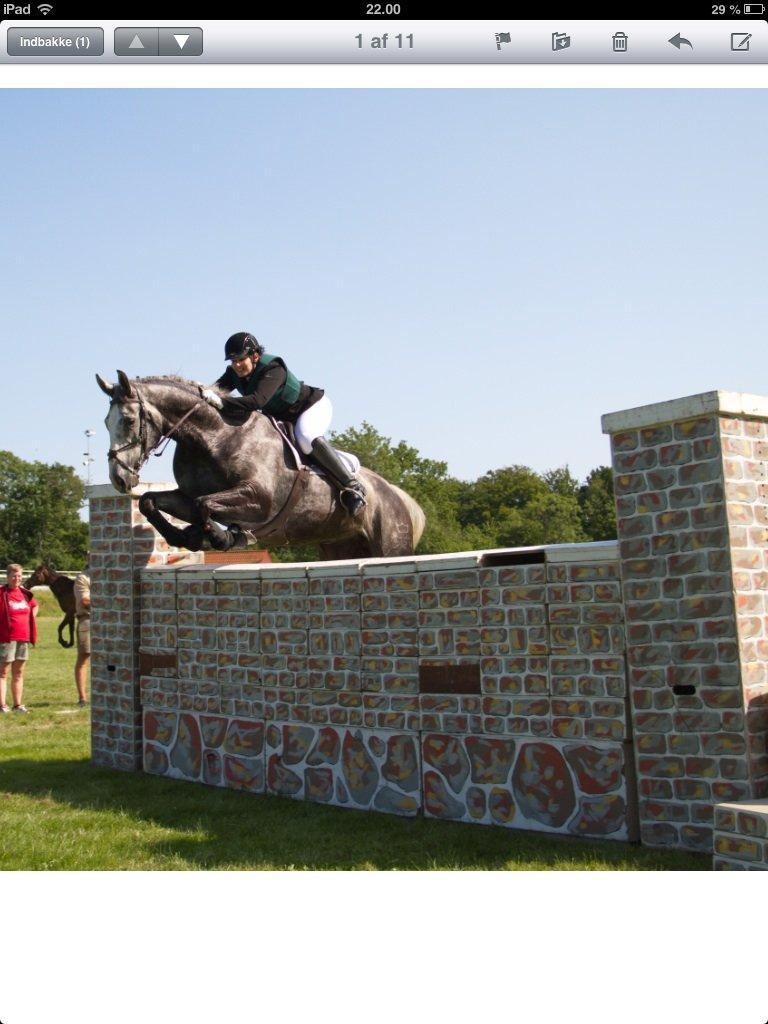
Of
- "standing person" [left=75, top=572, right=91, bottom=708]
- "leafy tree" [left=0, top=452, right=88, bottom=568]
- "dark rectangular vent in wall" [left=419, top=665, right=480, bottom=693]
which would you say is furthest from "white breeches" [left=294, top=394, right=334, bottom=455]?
"leafy tree" [left=0, top=452, right=88, bottom=568]

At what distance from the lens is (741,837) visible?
14.4 ft

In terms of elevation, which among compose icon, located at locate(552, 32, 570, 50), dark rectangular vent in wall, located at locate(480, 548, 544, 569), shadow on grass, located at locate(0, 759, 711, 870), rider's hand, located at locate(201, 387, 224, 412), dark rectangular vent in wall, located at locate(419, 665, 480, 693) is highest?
compose icon, located at locate(552, 32, 570, 50)

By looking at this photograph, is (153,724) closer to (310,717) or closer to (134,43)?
(310,717)

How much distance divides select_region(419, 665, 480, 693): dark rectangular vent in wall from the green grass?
764 millimetres

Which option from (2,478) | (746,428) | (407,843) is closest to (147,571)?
(407,843)

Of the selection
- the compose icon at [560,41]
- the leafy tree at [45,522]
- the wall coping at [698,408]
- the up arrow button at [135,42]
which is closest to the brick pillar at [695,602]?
the wall coping at [698,408]

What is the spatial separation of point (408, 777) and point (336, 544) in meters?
3.24

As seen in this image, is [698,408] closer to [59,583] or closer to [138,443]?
[138,443]

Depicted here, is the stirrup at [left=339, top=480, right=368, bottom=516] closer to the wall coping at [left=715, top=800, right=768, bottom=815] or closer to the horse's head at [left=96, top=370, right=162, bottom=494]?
the horse's head at [left=96, top=370, right=162, bottom=494]

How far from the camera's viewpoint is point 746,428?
5.09 meters

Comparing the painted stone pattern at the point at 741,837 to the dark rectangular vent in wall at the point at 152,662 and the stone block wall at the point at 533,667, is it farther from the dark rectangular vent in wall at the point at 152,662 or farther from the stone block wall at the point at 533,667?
the dark rectangular vent in wall at the point at 152,662

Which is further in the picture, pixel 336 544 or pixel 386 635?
pixel 336 544

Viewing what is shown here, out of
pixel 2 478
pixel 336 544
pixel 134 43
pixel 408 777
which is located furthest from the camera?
pixel 2 478

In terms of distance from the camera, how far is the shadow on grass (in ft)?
17.0
